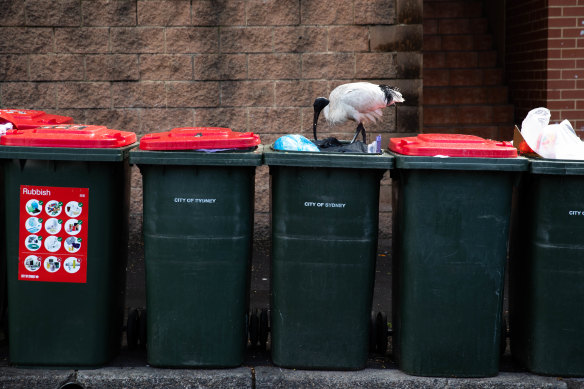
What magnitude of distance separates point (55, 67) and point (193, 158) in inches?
148

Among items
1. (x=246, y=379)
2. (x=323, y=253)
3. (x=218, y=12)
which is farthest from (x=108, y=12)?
(x=246, y=379)

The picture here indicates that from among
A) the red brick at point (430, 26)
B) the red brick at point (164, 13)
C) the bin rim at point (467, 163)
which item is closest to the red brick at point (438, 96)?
the red brick at point (430, 26)

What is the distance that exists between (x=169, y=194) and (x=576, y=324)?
98.1 inches

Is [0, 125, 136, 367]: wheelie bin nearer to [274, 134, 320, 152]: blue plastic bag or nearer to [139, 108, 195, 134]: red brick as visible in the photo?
[274, 134, 320, 152]: blue plastic bag

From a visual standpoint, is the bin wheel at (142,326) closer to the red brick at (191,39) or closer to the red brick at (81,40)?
the red brick at (191,39)

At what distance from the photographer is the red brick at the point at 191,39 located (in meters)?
7.38

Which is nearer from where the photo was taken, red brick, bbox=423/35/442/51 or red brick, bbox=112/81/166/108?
red brick, bbox=112/81/166/108

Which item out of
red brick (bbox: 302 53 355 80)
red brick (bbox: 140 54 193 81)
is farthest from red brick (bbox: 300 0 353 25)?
red brick (bbox: 140 54 193 81)

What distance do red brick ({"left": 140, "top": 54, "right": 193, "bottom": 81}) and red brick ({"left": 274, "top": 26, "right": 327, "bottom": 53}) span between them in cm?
91

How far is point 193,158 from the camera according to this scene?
4266mm

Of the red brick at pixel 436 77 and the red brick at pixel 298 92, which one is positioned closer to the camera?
the red brick at pixel 298 92

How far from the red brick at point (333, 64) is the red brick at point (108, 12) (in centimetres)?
178

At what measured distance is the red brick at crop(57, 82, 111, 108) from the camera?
7.44m

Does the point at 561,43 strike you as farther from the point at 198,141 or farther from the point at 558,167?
the point at 198,141
